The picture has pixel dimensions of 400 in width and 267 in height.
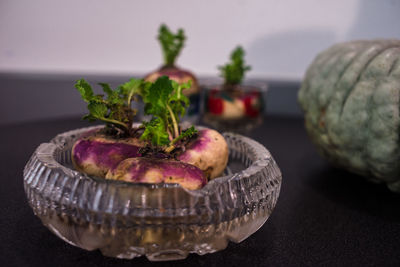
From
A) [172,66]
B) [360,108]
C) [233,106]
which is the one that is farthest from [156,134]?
[172,66]

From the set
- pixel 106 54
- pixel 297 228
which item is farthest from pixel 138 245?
pixel 106 54

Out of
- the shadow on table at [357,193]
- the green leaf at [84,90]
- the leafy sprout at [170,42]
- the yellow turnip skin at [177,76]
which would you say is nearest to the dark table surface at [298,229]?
the shadow on table at [357,193]

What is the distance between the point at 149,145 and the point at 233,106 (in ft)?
1.88

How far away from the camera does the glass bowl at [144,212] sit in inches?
17.1

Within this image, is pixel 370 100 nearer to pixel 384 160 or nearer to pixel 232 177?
pixel 384 160

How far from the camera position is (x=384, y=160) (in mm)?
677

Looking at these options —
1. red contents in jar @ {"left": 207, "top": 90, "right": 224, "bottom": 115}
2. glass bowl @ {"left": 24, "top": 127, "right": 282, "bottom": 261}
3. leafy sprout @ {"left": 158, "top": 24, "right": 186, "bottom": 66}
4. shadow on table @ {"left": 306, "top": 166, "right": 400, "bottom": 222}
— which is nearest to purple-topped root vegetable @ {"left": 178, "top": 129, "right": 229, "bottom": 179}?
glass bowl @ {"left": 24, "top": 127, "right": 282, "bottom": 261}

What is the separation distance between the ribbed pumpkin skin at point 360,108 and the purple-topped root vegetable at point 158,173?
0.37m

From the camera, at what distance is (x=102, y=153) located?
0.57 metres

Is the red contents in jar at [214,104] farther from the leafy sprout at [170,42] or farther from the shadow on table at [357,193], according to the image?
the shadow on table at [357,193]

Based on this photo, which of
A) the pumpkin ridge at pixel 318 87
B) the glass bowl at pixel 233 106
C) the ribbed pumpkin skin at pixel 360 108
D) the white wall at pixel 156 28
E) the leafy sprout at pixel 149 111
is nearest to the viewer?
the leafy sprout at pixel 149 111

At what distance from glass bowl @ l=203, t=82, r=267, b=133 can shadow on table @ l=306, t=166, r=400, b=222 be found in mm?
291

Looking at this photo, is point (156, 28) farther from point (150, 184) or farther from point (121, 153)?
point (150, 184)

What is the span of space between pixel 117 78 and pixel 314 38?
0.78m
